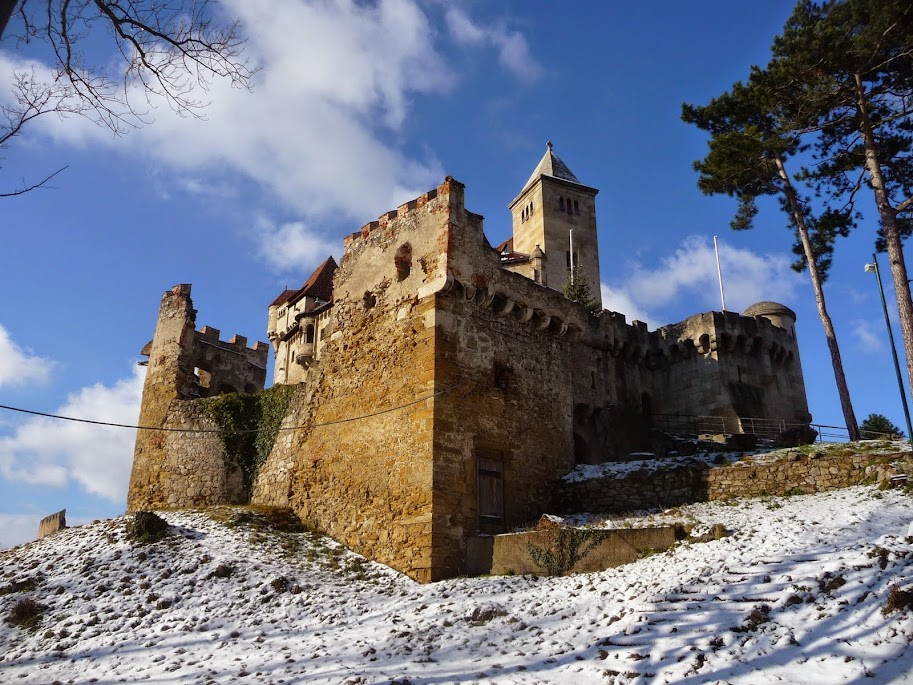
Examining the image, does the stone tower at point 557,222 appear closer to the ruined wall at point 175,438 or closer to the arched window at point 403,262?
the ruined wall at point 175,438

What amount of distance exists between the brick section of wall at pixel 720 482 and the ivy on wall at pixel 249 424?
23.4 feet

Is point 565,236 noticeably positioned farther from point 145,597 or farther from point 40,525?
point 145,597

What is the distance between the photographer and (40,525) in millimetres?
18484

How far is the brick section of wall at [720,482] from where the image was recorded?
44.3 feet

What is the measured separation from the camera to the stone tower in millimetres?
46344

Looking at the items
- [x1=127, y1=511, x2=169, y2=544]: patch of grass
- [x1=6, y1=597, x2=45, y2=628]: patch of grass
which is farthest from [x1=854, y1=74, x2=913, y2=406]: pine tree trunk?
[x1=6, y1=597, x2=45, y2=628]: patch of grass

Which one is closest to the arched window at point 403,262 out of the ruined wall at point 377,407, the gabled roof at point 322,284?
the ruined wall at point 377,407

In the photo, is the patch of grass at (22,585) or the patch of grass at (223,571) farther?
the patch of grass at (223,571)

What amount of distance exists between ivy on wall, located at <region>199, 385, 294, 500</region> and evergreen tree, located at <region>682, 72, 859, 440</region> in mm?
13563

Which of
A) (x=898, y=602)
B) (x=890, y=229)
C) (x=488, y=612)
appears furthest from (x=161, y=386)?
(x=890, y=229)

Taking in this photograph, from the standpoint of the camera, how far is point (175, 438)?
62.6 ft

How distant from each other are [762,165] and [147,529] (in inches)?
738

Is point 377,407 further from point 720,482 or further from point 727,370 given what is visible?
point 727,370

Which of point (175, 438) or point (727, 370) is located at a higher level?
point (727, 370)
